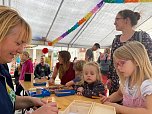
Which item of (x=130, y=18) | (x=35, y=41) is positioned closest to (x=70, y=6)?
(x=130, y=18)

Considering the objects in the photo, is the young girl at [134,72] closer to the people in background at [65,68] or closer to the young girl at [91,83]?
the young girl at [91,83]

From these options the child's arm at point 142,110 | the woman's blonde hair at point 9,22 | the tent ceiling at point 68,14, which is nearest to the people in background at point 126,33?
the tent ceiling at point 68,14

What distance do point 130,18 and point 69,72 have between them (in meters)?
1.28

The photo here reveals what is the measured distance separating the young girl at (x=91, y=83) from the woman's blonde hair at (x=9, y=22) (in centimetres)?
84

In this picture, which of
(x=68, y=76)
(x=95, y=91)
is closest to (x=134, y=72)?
(x=95, y=91)

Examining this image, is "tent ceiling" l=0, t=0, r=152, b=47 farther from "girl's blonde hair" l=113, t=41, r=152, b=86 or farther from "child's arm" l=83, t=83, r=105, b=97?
"girl's blonde hair" l=113, t=41, r=152, b=86

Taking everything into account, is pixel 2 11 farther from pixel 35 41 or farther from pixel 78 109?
pixel 35 41

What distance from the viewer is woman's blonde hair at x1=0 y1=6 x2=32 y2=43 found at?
0.76 meters

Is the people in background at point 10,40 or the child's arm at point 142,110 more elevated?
the people in background at point 10,40

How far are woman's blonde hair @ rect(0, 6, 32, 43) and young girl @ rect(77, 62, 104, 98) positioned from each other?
2.75 feet

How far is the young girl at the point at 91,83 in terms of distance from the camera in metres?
1.59

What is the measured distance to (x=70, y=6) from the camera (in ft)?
7.59

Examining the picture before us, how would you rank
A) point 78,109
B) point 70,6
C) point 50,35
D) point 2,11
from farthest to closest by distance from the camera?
1. point 50,35
2. point 70,6
3. point 78,109
4. point 2,11

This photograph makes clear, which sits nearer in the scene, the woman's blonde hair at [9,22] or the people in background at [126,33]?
the woman's blonde hair at [9,22]
